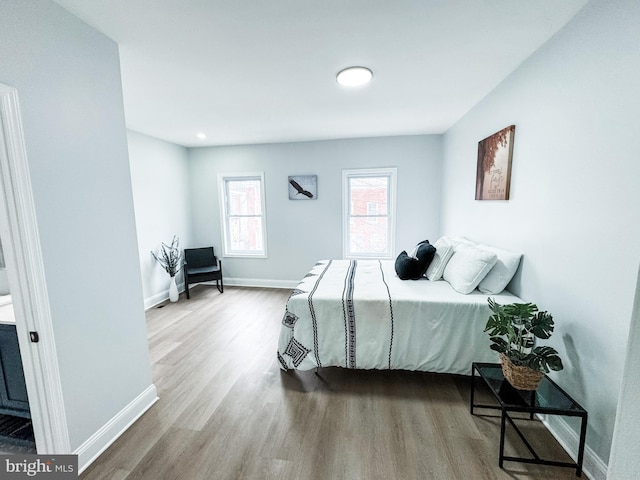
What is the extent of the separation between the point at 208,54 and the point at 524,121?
7.69 ft

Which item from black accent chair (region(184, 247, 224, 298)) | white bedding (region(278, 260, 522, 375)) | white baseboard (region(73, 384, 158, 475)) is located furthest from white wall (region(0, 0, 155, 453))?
black accent chair (region(184, 247, 224, 298))

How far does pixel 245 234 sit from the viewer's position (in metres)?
4.94

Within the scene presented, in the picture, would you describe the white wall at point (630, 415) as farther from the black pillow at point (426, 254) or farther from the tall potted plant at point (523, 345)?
the black pillow at point (426, 254)

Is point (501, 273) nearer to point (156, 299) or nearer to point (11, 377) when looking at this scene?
point (11, 377)

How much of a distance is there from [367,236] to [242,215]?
2.27 meters

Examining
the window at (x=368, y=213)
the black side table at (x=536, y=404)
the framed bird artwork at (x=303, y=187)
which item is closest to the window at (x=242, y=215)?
the framed bird artwork at (x=303, y=187)

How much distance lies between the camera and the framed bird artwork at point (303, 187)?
4.49 meters

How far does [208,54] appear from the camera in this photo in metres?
1.86

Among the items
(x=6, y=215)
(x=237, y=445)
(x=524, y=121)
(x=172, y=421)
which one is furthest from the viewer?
(x=524, y=121)

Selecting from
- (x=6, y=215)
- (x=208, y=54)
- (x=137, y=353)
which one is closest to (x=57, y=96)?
(x=6, y=215)

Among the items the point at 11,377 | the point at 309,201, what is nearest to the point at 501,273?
the point at 309,201

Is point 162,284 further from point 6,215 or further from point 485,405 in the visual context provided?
point 485,405

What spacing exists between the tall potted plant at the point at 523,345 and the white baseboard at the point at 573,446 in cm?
36

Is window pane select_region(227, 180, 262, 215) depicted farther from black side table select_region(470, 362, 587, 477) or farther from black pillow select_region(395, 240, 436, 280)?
black side table select_region(470, 362, 587, 477)
